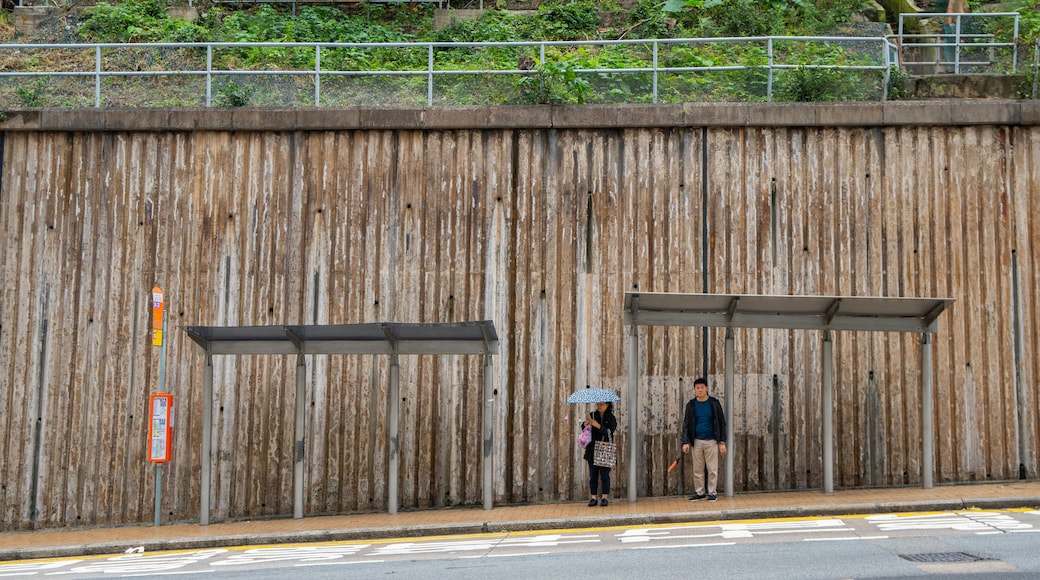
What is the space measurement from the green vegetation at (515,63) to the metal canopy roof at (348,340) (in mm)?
3524

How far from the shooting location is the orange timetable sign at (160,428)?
43.7 feet

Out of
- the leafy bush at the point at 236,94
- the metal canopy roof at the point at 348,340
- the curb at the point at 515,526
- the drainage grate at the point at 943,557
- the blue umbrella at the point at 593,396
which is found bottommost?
the curb at the point at 515,526

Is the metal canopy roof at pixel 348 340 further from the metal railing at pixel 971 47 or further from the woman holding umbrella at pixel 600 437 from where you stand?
the metal railing at pixel 971 47

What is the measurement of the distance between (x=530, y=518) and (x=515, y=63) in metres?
6.85

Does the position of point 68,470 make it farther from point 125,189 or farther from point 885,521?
point 885,521

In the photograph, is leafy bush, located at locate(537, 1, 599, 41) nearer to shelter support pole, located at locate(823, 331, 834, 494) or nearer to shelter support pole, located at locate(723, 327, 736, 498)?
shelter support pole, located at locate(723, 327, 736, 498)

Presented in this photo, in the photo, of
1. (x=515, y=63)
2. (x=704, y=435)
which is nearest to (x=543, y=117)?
(x=515, y=63)

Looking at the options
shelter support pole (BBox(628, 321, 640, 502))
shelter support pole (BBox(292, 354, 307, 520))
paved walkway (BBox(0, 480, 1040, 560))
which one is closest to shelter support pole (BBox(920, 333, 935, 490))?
paved walkway (BBox(0, 480, 1040, 560))

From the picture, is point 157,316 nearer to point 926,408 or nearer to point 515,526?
point 515,526

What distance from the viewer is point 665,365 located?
45.5 feet

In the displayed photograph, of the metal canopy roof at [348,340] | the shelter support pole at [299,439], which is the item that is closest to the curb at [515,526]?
the shelter support pole at [299,439]

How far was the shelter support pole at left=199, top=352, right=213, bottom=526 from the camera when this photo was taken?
43.1 feet

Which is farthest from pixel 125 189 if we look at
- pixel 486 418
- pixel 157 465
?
pixel 486 418

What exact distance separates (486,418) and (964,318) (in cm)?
651
